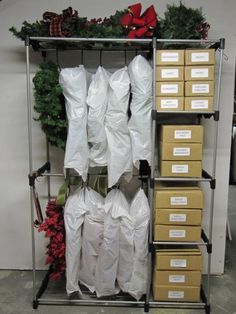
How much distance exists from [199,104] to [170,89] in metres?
0.20

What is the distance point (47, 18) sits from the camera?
2014 mm

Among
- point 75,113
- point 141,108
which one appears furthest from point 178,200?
point 75,113

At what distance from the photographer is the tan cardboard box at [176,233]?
6.86ft

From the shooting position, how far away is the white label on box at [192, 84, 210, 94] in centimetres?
195

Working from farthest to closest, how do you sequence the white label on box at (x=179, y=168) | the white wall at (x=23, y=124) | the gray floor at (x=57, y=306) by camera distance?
1. the white wall at (x=23, y=124)
2. the gray floor at (x=57, y=306)
3. the white label on box at (x=179, y=168)

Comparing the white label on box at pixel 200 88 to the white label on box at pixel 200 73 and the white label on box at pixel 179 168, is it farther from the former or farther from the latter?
the white label on box at pixel 179 168

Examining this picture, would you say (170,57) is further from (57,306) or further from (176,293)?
(57,306)

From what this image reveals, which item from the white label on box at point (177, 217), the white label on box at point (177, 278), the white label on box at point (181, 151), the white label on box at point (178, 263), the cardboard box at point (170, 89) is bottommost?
the white label on box at point (177, 278)

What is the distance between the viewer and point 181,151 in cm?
200

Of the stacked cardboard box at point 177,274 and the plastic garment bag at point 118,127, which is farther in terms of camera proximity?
the stacked cardboard box at point 177,274

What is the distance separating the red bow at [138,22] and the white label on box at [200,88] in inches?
17.3

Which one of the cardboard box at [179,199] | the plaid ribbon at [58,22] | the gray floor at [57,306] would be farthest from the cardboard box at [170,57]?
the gray floor at [57,306]

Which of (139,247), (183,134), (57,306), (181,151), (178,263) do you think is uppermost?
(183,134)

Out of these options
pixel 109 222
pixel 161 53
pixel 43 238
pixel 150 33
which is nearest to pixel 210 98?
pixel 161 53
